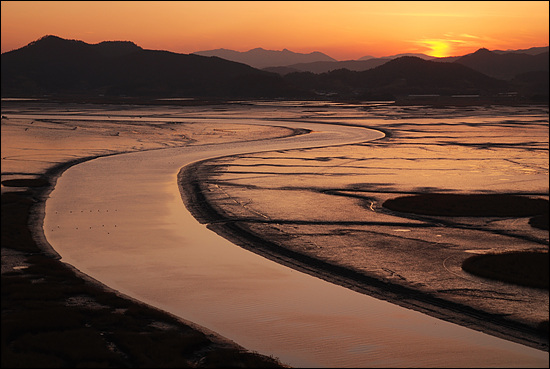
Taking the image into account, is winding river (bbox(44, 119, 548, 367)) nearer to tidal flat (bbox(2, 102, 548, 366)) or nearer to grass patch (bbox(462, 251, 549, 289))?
tidal flat (bbox(2, 102, 548, 366))

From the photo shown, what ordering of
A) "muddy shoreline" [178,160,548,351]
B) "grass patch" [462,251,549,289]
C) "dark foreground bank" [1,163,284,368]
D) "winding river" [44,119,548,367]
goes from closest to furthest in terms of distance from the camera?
1. "dark foreground bank" [1,163,284,368]
2. "winding river" [44,119,548,367]
3. "muddy shoreline" [178,160,548,351]
4. "grass patch" [462,251,549,289]

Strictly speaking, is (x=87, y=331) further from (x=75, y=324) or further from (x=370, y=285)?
(x=370, y=285)

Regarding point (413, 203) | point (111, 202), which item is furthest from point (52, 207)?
point (413, 203)

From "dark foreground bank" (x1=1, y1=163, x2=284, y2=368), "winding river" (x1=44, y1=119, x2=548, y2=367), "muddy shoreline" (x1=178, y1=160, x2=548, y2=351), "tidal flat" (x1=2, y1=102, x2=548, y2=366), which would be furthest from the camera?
"tidal flat" (x1=2, y1=102, x2=548, y2=366)

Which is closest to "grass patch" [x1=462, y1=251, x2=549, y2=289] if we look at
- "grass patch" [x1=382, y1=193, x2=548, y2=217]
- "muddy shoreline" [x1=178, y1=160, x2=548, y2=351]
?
"muddy shoreline" [x1=178, y1=160, x2=548, y2=351]

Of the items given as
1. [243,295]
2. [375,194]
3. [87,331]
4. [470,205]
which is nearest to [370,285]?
[243,295]

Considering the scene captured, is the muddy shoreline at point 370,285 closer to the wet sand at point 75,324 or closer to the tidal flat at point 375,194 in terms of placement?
the tidal flat at point 375,194

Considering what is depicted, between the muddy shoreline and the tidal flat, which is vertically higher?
the tidal flat

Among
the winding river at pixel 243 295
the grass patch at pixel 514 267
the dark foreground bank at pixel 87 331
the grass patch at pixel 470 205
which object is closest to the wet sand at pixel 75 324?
the dark foreground bank at pixel 87 331

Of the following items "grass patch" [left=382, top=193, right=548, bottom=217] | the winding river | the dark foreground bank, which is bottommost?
the winding river
